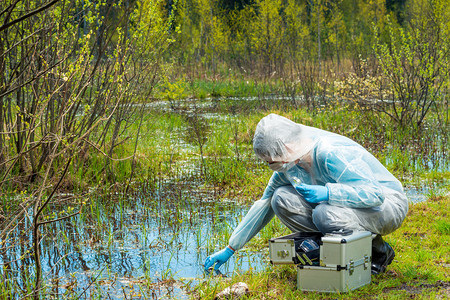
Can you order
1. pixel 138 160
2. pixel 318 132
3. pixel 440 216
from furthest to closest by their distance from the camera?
pixel 138 160 → pixel 440 216 → pixel 318 132

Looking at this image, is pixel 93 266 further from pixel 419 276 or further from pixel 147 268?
pixel 419 276

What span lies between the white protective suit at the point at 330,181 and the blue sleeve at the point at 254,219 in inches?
4.0

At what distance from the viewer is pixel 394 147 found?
7918mm

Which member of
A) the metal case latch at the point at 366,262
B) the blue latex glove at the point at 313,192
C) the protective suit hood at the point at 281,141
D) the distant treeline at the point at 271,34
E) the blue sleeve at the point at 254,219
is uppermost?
the distant treeline at the point at 271,34

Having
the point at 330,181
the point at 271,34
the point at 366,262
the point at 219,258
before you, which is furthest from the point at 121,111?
the point at 271,34

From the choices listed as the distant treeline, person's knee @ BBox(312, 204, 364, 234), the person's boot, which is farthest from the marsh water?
the distant treeline

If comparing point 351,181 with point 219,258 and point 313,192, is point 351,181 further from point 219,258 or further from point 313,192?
point 219,258

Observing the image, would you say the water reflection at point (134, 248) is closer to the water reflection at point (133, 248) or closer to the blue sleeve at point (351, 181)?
the water reflection at point (133, 248)

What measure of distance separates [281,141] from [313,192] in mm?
380

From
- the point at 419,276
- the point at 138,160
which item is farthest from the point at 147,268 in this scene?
the point at 138,160

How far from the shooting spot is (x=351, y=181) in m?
3.39

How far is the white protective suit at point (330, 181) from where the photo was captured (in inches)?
132

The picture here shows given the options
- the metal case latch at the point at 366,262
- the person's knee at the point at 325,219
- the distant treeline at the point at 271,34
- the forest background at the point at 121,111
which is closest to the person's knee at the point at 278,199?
the person's knee at the point at 325,219

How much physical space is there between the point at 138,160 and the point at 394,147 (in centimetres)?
371
